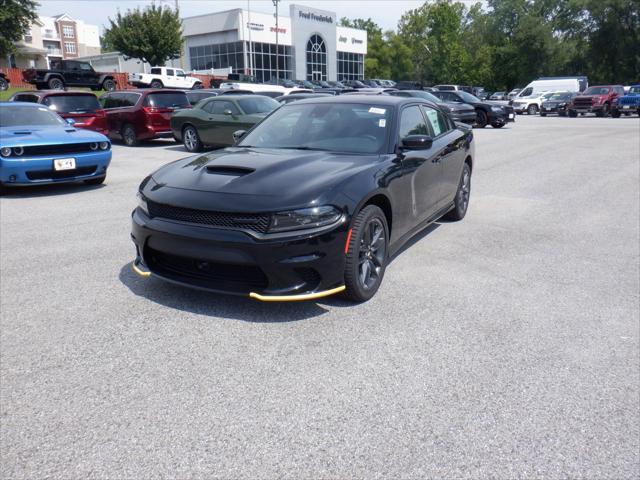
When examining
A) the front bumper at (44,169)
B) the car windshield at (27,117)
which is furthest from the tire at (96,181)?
the car windshield at (27,117)

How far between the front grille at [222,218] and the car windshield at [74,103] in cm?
1124

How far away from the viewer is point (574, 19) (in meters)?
65.1

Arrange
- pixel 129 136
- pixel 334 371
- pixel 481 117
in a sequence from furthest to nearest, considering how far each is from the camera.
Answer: pixel 481 117, pixel 129 136, pixel 334 371

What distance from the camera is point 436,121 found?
6.27 metres

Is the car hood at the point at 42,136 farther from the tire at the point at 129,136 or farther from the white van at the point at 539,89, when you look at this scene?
the white van at the point at 539,89

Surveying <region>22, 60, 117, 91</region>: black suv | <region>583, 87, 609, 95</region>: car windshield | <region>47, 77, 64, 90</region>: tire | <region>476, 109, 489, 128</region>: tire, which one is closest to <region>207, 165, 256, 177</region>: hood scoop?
<region>476, 109, 489, 128</region>: tire

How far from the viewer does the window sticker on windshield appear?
6040mm

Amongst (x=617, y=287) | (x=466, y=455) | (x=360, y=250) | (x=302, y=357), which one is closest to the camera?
(x=466, y=455)

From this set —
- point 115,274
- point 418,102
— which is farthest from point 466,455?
point 418,102

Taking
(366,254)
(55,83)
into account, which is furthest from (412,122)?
(55,83)

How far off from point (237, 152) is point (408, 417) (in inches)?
117

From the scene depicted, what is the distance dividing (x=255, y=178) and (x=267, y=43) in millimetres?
59071

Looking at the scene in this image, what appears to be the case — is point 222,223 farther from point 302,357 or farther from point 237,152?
point 237,152

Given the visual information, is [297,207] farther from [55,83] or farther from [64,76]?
[64,76]
